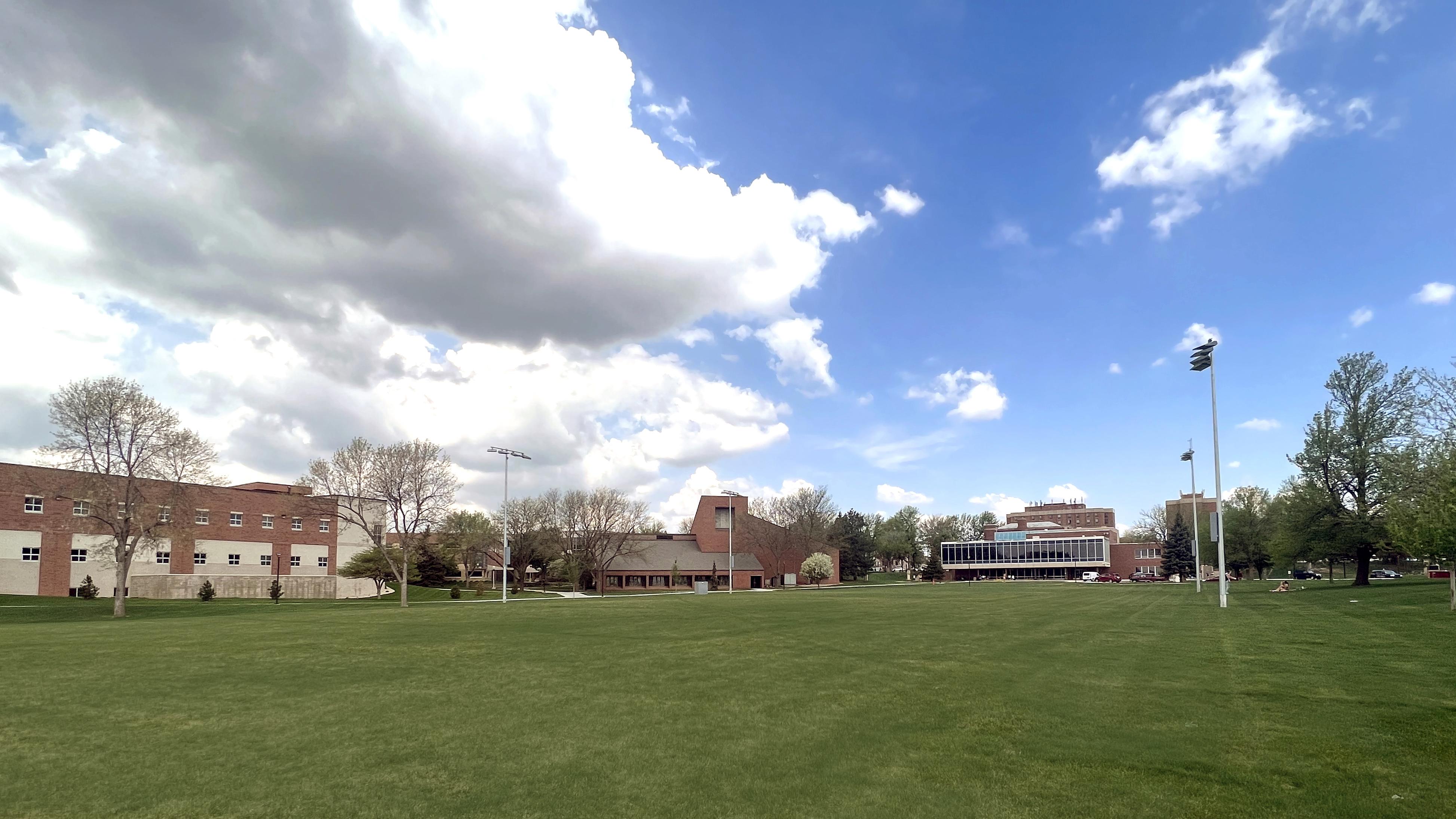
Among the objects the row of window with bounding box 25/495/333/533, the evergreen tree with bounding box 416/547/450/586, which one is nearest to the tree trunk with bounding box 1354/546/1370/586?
the row of window with bounding box 25/495/333/533

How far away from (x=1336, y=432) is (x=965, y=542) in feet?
320

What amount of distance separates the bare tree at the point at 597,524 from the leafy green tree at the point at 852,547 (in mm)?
51071

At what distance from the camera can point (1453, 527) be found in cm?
2566

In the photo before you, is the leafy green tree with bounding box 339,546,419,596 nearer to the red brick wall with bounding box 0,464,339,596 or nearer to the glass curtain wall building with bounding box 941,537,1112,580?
the red brick wall with bounding box 0,464,339,596

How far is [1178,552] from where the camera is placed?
108 meters

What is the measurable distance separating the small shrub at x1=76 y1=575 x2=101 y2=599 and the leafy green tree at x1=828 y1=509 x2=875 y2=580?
324 ft

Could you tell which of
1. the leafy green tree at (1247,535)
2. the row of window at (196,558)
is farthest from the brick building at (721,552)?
the leafy green tree at (1247,535)

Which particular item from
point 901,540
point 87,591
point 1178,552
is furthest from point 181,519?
point 901,540

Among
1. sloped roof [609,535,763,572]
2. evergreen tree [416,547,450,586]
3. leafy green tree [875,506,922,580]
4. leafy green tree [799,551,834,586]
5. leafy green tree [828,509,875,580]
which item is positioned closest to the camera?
evergreen tree [416,547,450,586]

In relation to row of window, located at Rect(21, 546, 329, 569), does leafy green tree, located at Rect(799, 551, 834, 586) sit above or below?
below

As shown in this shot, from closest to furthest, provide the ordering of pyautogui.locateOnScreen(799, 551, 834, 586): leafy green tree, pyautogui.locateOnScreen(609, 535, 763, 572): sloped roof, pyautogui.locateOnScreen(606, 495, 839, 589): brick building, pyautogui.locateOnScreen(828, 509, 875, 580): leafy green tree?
pyautogui.locateOnScreen(799, 551, 834, 586): leafy green tree
pyautogui.locateOnScreen(609, 535, 763, 572): sloped roof
pyautogui.locateOnScreen(606, 495, 839, 589): brick building
pyautogui.locateOnScreen(828, 509, 875, 580): leafy green tree

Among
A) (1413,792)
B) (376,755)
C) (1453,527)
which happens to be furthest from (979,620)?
(376,755)

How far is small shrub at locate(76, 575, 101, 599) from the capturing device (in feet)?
197

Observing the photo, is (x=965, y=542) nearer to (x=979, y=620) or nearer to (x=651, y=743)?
(x=979, y=620)
